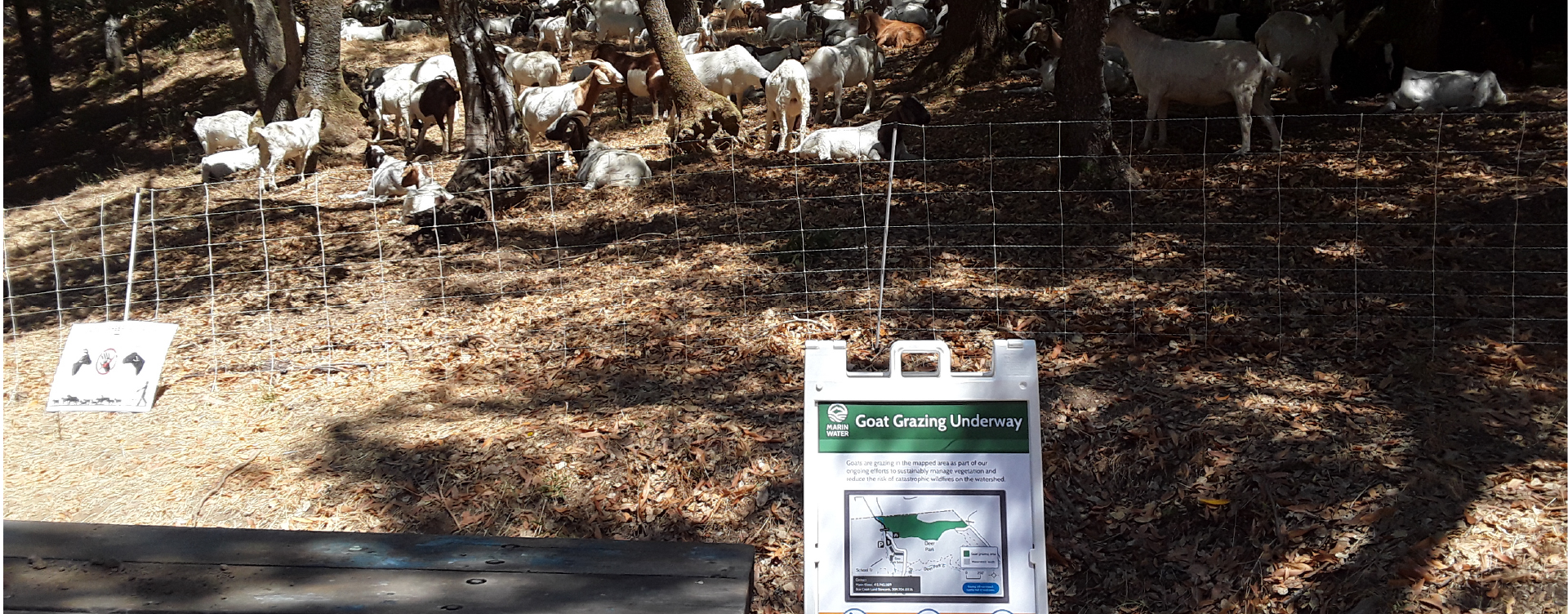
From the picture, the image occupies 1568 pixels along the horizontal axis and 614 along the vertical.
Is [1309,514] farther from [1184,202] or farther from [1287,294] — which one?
[1184,202]

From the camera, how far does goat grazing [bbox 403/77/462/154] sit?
45.3 ft

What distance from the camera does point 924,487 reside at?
9.68 ft

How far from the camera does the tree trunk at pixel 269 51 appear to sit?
48.9ft

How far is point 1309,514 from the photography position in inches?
180

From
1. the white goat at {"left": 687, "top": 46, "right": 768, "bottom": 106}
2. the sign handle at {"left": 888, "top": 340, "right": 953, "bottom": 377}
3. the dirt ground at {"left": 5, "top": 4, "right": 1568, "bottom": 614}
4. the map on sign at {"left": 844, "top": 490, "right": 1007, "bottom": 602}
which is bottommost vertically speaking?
the dirt ground at {"left": 5, "top": 4, "right": 1568, "bottom": 614}

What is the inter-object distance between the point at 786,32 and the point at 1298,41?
12.6m

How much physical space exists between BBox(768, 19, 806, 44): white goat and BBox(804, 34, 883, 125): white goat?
7443 mm

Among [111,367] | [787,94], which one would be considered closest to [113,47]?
[787,94]

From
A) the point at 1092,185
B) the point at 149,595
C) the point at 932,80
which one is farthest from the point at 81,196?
the point at 149,595

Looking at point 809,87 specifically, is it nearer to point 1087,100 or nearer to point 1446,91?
point 1087,100

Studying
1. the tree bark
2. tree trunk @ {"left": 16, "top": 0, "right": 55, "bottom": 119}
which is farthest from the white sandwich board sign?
tree trunk @ {"left": 16, "top": 0, "right": 55, "bottom": 119}

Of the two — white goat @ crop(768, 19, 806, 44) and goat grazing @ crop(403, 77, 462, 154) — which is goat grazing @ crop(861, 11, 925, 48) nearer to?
white goat @ crop(768, 19, 806, 44)

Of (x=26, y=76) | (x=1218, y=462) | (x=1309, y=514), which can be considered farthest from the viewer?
(x=26, y=76)

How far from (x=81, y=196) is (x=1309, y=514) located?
16602 mm
